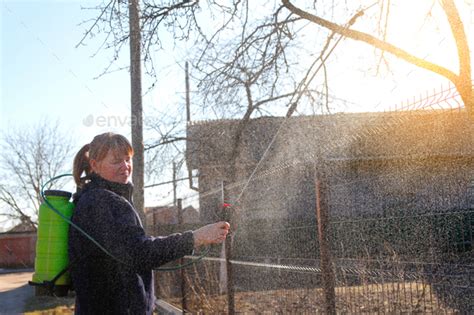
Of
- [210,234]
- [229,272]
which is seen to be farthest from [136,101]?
[210,234]

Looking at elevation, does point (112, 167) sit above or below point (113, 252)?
above

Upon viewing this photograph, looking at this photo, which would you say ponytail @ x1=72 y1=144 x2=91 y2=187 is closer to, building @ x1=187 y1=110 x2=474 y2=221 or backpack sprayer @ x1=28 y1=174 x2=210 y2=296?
backpack sprayer @ x1=28 y1=174 x2=210 y2=296

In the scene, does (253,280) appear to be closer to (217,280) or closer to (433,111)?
(217,280)

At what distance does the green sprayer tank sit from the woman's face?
25 cm

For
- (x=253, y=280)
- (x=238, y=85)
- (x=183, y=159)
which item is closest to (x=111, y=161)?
(x=253, y=280)

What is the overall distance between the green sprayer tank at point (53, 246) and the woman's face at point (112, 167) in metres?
0.25

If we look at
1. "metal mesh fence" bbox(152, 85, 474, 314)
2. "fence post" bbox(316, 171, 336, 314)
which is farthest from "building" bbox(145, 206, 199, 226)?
"fence post" bbox(316, 171, 336, 314)

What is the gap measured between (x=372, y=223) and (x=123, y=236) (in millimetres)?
1570

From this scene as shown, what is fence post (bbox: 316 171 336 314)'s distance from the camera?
3426 millimetres

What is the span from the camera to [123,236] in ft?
8.14

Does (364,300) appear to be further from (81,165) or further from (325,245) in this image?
(81,165)

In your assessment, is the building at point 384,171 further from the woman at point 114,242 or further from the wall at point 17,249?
the wall at point 17,249

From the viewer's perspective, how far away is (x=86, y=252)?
2604 mm

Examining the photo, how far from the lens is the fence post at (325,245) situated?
11.2 ft
